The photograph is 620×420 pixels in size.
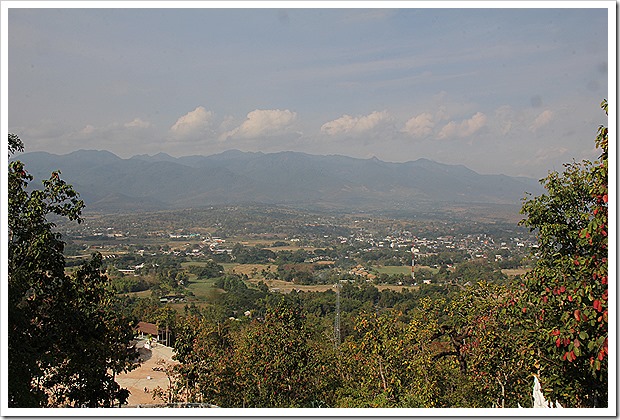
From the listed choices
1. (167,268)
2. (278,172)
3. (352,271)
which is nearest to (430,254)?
(352,271)

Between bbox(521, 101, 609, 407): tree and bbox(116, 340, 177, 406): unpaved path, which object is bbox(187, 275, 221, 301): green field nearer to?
bbox(116, 340, 177, 406): unpaved path

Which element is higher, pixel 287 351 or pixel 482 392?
pixel 287 351

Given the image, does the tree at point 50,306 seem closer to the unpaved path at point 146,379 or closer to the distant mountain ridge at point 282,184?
the unpaved path at point 146,379

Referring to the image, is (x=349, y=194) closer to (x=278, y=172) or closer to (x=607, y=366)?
(x=278, y=172)

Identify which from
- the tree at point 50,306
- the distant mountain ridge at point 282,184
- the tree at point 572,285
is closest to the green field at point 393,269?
the distant mountain ridge at point 282,184

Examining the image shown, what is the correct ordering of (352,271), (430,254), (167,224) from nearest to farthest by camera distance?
(352,271), (430,254), (167,224)

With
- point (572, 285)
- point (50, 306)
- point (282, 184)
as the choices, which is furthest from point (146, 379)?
point (282, 184)
